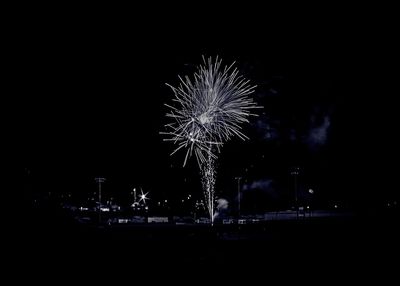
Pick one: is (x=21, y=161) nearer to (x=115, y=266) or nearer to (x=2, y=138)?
(x=2, y=138)

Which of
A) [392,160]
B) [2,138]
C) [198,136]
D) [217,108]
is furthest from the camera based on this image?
[392,160]

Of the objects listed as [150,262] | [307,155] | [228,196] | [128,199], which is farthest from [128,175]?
[150,262]

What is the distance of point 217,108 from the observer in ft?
78.1

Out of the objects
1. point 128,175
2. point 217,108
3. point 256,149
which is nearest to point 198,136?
point 217,108

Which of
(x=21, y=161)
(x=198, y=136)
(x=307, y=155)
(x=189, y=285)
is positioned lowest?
(x=189, y=285)

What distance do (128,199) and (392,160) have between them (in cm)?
6737

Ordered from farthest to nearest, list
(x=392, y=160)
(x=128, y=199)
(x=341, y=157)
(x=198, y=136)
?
(x=128, y=199) < (x=341, y=157) < (x=392, y=160) < (x=198, y=136)

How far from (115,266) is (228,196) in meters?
75.8

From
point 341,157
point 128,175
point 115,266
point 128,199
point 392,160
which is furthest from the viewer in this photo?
point 128,199

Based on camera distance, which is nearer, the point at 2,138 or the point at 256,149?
the point at 2,138

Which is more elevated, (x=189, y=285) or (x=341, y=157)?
(x=341, y=157)

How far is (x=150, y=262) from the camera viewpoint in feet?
42.8

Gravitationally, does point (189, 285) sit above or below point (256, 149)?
below

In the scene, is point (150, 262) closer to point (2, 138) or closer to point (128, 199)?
point (2, 138)
